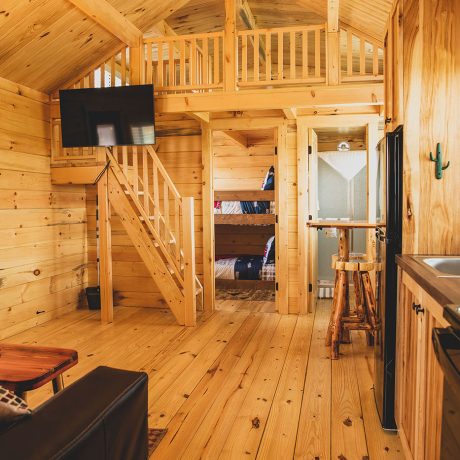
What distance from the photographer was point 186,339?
4414 millimetres

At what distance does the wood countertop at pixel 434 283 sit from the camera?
142 cm

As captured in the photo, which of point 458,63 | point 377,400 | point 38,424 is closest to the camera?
point 38,424

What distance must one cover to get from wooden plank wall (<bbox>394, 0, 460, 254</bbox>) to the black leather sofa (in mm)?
1471

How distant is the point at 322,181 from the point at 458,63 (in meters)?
4.66

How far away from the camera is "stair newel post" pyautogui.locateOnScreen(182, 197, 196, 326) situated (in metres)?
4.84

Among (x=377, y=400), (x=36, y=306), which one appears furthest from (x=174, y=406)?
(x=36, y=306)

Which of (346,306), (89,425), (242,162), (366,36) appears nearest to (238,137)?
(242,162)

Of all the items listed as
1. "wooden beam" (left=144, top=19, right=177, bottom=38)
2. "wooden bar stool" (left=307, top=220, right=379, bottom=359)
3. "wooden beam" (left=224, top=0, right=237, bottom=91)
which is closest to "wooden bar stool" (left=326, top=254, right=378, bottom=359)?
"wooden bar stool" (left=307, top=220, right=379, bottom=359)

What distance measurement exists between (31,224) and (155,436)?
10.3ft

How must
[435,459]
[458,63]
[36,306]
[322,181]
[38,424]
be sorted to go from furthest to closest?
[322,181] → [36,306] → [458,63] → [435,459] → [38,424]

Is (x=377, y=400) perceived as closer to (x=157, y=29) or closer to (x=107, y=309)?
(x=107, y=309)

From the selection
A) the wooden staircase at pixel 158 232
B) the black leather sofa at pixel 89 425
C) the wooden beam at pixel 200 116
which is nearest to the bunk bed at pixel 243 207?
the wooden beam at pixel 200 116

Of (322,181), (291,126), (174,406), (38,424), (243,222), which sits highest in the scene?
(291,126)

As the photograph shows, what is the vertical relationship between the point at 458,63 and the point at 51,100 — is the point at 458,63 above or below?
below
